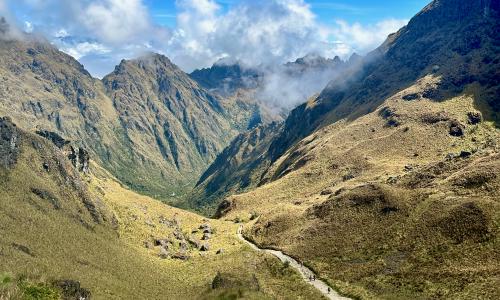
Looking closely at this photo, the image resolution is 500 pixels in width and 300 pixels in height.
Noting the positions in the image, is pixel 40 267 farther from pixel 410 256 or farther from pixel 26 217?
pixel 410 256

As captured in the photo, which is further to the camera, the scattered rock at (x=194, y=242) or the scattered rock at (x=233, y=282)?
the scattered rock at (x=194, y=242)

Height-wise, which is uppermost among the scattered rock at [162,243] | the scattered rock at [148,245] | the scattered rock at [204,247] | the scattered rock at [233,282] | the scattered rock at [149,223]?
the scattered rock at [149,223]

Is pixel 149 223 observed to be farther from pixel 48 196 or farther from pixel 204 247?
pixel 48 196

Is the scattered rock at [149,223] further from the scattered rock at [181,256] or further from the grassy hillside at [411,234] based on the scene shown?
the grassy hillside at [411,234]

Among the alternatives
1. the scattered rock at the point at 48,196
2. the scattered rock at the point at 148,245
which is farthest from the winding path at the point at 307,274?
the scattered rock at the point at 48,196

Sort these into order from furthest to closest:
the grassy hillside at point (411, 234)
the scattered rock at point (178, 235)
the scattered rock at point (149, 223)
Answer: the scattered rock at point (149, 223) < the scattered rock at point (178, 235) < the grassy hillside at point (411, 234)

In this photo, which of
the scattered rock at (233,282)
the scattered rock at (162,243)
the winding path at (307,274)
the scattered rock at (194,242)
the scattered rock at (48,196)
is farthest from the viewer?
the scattered rock at (194,242)

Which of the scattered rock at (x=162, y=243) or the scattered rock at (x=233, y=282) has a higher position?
the scattered rock at (x=162, y=243)
